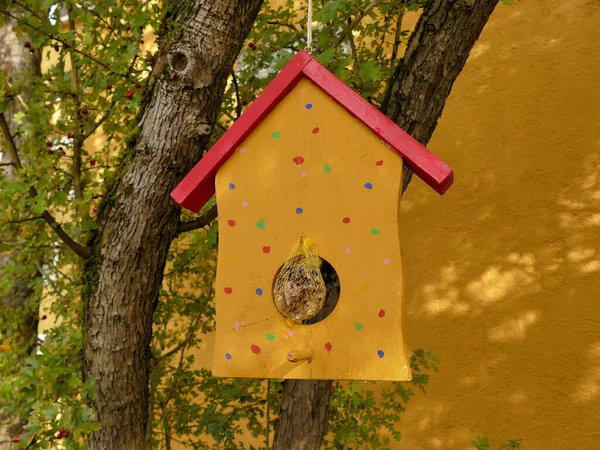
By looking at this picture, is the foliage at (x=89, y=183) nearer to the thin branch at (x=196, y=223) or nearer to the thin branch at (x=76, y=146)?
the thin branch at (x=76, y=146)

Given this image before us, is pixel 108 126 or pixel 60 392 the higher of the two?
pixel 108 126

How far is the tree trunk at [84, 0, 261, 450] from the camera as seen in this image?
219cm

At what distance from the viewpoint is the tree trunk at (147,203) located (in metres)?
2.19

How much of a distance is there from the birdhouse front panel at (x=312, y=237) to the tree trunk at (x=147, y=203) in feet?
1.85

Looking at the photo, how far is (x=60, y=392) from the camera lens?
224cm

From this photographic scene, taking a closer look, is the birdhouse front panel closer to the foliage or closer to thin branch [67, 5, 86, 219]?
the foliage

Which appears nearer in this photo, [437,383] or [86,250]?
[86,250]

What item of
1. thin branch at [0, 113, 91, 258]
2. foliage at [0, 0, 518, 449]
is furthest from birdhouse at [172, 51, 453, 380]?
thin branch at [0, 113, 91, 258]

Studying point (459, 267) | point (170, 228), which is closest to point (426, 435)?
point (459, 267)

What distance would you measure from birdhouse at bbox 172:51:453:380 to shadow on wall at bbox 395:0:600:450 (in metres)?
1.95

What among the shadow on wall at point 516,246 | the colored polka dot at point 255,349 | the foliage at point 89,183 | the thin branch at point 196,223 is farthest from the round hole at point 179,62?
the shadow on wall at point 516,246

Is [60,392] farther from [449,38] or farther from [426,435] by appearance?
[426,435]

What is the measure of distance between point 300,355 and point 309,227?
1.02ft

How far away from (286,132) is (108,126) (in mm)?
1692
